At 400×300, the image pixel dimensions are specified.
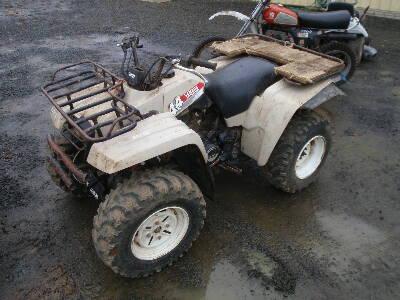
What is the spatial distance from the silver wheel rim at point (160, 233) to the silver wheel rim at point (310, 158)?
1.55 m

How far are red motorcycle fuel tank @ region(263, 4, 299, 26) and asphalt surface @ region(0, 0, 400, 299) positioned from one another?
1631mm

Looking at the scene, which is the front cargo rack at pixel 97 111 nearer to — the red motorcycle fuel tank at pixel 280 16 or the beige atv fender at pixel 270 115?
the beige atv fender at pixel 270 115

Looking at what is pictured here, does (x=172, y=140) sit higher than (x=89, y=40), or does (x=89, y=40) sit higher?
(x=172, y=140)

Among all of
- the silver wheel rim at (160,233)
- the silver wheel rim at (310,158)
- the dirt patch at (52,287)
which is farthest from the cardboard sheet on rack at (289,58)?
the dirt patch at (52,287)

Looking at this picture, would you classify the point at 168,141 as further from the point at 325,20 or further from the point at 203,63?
the point at 325,20

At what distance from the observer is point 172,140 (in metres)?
2.69

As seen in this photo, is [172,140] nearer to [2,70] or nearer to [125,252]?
[125,252]

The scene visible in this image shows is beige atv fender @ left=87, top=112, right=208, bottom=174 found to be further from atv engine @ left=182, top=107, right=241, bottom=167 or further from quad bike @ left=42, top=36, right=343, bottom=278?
atv engine @ left=182, top=107, right=241, bottom=167

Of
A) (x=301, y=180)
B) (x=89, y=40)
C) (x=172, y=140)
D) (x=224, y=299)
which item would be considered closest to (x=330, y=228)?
(x=301, y=180)

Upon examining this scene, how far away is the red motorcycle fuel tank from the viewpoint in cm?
641

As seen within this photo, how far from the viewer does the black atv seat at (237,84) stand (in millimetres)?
3488

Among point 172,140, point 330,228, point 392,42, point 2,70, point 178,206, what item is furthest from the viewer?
point 392,42

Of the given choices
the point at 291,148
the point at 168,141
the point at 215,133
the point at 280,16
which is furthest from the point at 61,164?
the point at 280,16

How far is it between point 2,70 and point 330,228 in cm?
679
